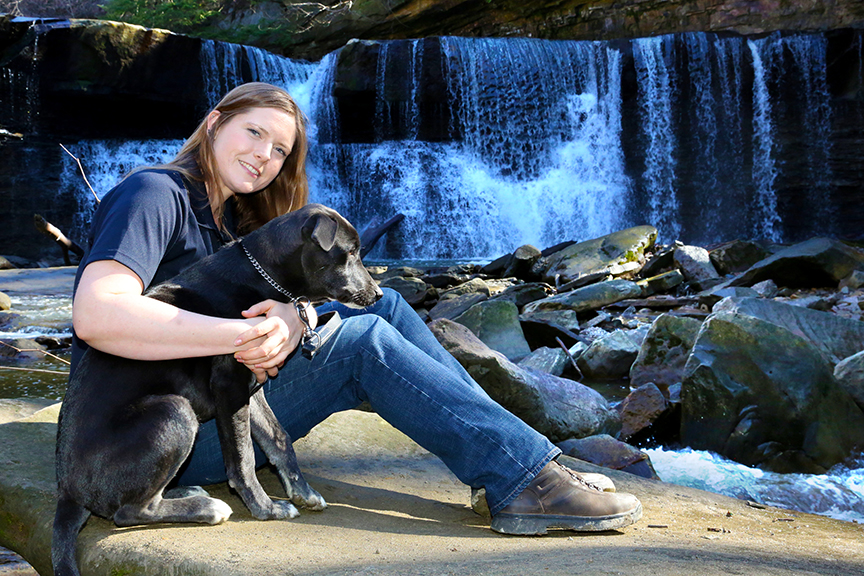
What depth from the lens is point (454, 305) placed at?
8055 mm

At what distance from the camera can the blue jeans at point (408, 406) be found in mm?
Result: 2254

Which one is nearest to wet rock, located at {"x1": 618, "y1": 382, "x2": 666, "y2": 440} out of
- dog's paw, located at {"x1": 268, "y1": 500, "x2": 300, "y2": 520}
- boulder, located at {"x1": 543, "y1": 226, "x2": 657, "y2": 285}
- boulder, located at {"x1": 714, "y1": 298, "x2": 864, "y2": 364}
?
boulder, located at {"x1": 714, "y1": 298, "x2": 864, "y2": 364}

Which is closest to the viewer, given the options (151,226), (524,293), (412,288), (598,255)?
(151,226)

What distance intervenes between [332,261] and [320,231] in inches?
6.5

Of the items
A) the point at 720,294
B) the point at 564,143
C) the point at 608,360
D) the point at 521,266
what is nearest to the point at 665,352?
the point at 608,360

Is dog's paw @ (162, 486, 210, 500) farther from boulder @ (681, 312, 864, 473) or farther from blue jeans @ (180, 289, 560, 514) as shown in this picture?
boulder @ (681, 312, 864, 473)

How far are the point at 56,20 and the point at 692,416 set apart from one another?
53.8 ft

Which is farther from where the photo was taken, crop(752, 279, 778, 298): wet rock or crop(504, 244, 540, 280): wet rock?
crop(504, 244, 540, 280): wet rock

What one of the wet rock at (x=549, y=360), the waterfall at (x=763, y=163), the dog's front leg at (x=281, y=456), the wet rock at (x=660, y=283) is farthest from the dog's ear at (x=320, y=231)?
the waterfall at (x=763, y=163)

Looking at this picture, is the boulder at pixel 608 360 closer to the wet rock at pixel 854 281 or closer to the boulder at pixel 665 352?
the boulder at pixel 665 352

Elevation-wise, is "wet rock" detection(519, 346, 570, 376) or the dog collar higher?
the dog collar

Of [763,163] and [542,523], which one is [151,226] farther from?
[763,163]

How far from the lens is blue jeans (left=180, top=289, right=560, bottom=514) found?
88.7 inches

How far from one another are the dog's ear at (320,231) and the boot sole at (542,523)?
1.05 meters
